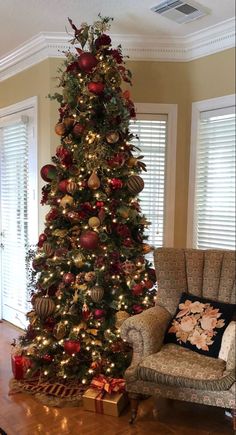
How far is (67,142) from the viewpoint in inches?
110

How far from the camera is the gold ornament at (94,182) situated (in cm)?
265

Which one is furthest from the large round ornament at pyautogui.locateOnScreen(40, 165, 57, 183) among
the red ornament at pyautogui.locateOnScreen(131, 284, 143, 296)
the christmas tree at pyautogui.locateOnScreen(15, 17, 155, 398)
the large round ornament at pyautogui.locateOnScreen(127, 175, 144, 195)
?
the red ornament at pyautogui.locateOnScreen(131, 284, 143, 296)

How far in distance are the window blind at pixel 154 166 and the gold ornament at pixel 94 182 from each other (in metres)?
0.88

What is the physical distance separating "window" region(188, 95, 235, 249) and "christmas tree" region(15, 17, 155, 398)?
0.66 meters

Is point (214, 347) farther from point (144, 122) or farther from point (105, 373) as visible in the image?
point (144, 122)

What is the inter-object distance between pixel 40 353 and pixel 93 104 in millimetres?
1895

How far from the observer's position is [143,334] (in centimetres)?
241


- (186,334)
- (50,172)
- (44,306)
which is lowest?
(186,334)

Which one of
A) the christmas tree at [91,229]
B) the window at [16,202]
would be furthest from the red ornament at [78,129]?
the window at [16,202]

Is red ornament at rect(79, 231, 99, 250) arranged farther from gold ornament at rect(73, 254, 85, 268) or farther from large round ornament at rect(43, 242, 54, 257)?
large round ornament at rect(43, 242, 54, 257)

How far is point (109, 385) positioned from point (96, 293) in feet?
2.03

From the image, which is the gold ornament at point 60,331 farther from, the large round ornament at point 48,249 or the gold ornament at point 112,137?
the gold ornament at point 112,137

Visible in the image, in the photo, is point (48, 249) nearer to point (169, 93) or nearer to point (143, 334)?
point (143, 334)

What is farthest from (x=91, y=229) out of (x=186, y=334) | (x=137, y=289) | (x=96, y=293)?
(x=186, y=334)
